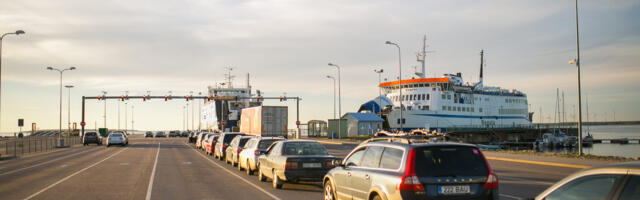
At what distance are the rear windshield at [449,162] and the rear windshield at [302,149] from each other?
714 cm

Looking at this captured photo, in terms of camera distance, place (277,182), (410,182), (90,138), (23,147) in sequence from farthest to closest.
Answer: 1. (90,138)
2. (23,147)
3. (277,182)
4. (410,182)

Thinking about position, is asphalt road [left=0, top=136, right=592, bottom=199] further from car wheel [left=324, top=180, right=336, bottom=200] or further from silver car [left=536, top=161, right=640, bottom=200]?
silver car [left=536, top=161, right=640, bottom=200]

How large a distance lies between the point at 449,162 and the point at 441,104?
2691 inches

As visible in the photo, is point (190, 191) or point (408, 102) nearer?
point (190, 191)

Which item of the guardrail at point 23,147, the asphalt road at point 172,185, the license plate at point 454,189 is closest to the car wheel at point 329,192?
the asphalt road at point 172,185

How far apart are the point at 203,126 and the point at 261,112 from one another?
49.1 metres

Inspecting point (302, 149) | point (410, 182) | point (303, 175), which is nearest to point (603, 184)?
point (410, 182)

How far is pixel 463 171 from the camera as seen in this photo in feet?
22.2

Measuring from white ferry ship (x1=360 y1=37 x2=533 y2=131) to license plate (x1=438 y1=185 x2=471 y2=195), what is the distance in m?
63.6

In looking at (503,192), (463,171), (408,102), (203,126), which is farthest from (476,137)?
(463,171)

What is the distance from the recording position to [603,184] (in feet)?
13.9

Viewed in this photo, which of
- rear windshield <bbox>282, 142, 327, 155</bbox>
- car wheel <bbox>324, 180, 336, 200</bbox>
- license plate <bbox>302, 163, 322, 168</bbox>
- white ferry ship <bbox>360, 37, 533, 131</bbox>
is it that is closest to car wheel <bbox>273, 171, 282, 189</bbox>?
rear windshield <bbox>282, 142, 327, 155</bbox>

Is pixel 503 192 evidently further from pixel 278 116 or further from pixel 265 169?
pixel 278 116

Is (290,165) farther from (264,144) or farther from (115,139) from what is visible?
(115,139)
